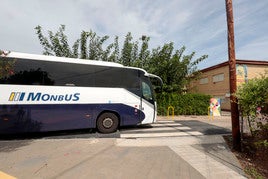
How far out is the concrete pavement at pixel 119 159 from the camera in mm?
4230

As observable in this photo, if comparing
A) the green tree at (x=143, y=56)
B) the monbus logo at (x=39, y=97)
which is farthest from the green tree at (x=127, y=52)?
the monbus logo at (x=39, y=97)

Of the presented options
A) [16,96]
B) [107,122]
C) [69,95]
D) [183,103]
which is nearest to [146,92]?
[107,122]

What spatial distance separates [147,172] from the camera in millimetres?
4309

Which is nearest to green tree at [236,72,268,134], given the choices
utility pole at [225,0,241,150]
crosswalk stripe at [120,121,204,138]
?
utility pole at [225,0,241,150]

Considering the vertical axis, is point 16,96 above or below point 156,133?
above

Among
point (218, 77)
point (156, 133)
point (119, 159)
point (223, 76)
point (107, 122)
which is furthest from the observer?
point (218, 77)

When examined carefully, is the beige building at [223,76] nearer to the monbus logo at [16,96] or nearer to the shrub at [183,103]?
the shrub at [183,103]

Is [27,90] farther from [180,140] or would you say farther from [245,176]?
[245,176]

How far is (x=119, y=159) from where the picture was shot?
16.8 feet

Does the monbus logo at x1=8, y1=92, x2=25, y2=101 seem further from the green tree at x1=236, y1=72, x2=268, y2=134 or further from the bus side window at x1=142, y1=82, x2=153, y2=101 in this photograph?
the green tree at x1=236, y1=72, x2=268, y2=134

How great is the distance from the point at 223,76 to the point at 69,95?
19.7 m

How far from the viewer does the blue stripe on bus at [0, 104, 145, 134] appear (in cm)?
706

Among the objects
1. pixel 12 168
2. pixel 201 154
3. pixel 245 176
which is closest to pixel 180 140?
pixel 201 154

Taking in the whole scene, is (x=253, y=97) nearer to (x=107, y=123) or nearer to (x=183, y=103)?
(x=107, y=123)
